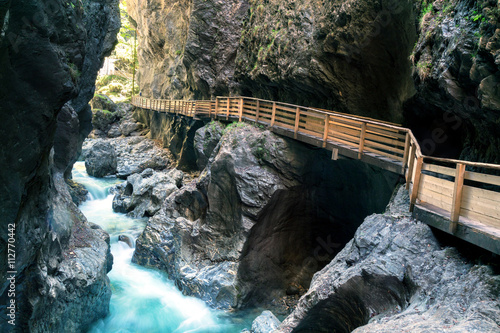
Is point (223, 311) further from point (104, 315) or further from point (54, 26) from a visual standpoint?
point (54, 26)

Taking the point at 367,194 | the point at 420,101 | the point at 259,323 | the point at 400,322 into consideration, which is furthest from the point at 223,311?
the point at 420,101

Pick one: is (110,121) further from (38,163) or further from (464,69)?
(464,69)

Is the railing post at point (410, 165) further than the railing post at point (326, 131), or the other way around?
the railing post at point (326, 131)

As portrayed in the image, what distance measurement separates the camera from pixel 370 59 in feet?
41.8

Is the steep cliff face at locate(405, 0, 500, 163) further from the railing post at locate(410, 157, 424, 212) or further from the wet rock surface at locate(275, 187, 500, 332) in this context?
the wet rock surface at locate(275, 187, 500, 332)

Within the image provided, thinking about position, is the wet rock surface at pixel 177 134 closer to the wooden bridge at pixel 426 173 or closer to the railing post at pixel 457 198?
the wooden bridge at pixel 426 173

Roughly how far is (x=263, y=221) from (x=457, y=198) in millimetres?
9130

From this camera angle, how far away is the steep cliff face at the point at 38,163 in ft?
19.5

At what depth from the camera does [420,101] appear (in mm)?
10531

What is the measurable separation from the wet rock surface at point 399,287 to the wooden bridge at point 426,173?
442 millimetres

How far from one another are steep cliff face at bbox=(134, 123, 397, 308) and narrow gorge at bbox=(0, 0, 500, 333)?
77mm

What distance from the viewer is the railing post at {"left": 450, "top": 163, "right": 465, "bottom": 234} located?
18.3 feet

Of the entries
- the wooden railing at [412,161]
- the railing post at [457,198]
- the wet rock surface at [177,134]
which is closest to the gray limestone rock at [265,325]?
the wooden railing at [412,161]

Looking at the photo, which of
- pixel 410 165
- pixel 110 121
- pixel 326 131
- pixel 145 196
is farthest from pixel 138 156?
pixel 410 165
